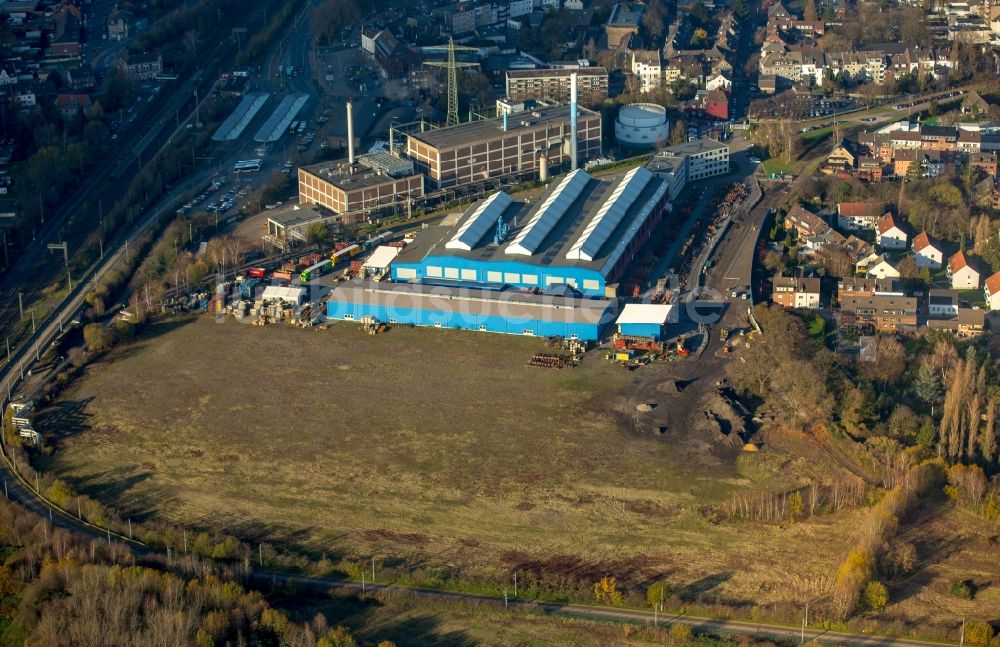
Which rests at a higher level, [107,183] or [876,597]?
[107,183]

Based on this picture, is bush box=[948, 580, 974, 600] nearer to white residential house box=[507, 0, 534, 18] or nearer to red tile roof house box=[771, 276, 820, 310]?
red tile roof house box=[771, 276, 820, 310]

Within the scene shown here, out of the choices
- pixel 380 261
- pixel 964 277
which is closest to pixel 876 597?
pixel 964 277

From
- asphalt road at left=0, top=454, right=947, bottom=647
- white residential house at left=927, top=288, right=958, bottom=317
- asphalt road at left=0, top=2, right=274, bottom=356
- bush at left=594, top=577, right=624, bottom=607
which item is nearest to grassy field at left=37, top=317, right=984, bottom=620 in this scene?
bush at left=594, top=577, right=624, bottom=607

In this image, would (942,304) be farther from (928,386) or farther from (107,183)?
(107,183)

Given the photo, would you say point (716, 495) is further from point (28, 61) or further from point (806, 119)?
point (28, 61)

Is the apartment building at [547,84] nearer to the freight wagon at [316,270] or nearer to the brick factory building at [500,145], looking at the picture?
the brick factory building at [500,145]

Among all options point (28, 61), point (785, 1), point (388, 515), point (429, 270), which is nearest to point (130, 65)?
point (28, 61)

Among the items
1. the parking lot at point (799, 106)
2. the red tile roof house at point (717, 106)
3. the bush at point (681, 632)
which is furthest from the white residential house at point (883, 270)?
the bush at point (681, 632)
